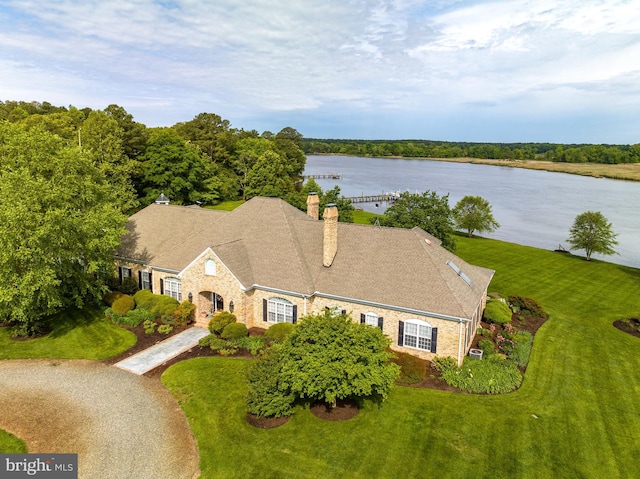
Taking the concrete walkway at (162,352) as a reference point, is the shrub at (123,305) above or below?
above

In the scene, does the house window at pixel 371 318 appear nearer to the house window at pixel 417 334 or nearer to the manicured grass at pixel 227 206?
the house window at pixel 417 334

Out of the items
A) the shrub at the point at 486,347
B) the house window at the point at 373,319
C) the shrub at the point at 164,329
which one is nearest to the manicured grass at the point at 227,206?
the shrub at the point at 164,329

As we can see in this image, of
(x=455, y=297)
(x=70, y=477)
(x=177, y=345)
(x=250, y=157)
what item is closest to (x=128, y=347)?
(x=177, y=345)

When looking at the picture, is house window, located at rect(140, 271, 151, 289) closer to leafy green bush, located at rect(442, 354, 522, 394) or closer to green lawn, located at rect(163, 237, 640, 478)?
green lawn, located at rect(163, 237, 640, 478)

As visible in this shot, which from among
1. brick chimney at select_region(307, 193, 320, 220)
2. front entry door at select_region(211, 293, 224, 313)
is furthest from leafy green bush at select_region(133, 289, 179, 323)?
brick chimney at select_region(307, 193, 320, 220)

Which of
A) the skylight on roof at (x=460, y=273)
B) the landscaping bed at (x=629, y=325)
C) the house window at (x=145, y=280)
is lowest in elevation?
the landscaping bed at (x=629, y=325)

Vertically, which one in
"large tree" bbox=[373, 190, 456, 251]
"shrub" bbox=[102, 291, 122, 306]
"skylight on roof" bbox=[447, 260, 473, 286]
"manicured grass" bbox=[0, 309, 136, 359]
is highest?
"large tree" bbox=[373, 190, 456, 251]

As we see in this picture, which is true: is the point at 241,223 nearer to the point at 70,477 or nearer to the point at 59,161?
the point at 59,161
